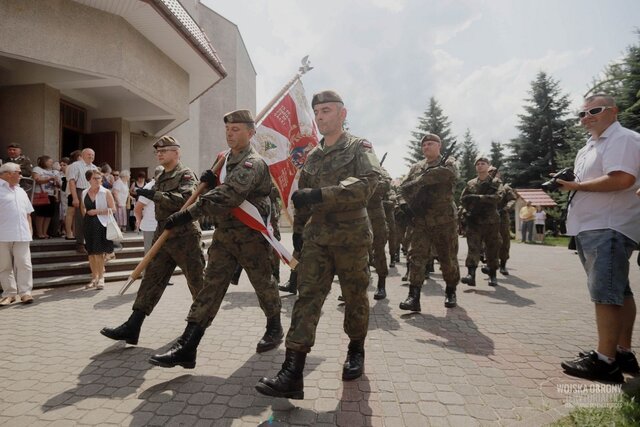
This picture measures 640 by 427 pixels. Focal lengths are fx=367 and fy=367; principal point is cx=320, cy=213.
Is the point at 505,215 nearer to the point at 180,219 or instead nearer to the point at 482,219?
the point at 482,219

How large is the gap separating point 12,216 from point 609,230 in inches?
298

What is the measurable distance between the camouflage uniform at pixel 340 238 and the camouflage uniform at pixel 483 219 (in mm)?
4644

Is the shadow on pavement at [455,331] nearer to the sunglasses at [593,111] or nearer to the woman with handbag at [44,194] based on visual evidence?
the sunglasses at [593,111]

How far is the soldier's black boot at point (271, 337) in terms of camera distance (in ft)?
11.9

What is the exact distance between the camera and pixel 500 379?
2961 millimetres

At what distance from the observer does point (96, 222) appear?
6730 millimetres

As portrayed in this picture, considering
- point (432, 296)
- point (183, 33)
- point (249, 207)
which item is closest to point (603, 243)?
point (249, 207)

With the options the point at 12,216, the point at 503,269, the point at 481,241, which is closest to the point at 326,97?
the point at 481,241

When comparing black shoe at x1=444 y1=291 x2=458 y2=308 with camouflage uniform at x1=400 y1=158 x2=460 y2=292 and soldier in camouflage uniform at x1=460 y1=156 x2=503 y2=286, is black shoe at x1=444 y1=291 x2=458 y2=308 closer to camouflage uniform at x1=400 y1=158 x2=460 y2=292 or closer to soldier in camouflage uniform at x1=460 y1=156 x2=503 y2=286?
camouflage uniform at x1=400 y1=158 x2=460 y2=292

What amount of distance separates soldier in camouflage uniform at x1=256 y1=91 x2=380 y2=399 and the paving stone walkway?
37 cm

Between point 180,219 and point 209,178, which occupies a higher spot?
point 209,178

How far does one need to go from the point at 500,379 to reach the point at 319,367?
58.7 inches

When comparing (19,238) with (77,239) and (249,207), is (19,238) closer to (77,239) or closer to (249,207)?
(77,239)

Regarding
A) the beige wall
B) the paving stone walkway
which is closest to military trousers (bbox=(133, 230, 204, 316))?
the paving stone walkway
